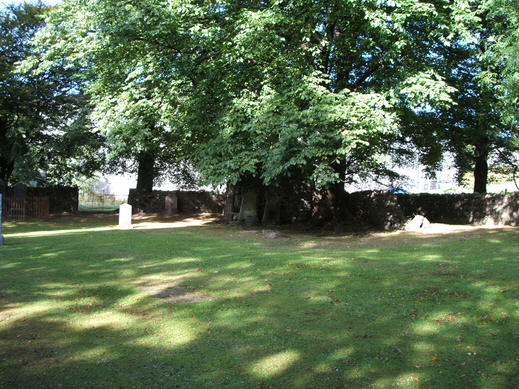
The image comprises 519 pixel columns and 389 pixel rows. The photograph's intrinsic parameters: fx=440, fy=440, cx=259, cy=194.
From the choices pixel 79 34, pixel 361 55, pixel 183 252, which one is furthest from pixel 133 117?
pixel 361 55

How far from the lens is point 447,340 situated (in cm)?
578

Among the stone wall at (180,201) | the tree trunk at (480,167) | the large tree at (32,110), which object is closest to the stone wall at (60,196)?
the large tree at (32,110)

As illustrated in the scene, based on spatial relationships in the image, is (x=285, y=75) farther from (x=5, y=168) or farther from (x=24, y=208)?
(x=5, y=168)

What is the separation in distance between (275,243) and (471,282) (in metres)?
7.33

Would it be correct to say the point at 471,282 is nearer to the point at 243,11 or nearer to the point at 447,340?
the point at 447,340

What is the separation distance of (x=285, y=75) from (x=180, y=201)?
17.4m

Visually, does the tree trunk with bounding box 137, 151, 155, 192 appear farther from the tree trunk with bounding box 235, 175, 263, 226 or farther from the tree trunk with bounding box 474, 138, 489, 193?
the tree trunk with bounding box 474, 138, 489, 193

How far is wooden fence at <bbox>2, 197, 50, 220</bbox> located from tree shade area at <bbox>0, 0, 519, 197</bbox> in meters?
9.57

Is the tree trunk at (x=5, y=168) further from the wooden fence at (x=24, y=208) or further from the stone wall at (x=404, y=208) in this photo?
the stone wall at (x=404, y=208)

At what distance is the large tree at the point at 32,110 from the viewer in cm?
2427

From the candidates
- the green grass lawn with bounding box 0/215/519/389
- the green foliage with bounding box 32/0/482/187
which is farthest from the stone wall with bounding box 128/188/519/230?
the green grass lawn with bounding box 0/215/519/389

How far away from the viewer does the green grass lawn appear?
4914 millimetres

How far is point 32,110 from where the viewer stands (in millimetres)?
25172

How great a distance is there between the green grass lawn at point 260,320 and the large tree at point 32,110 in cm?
1475
